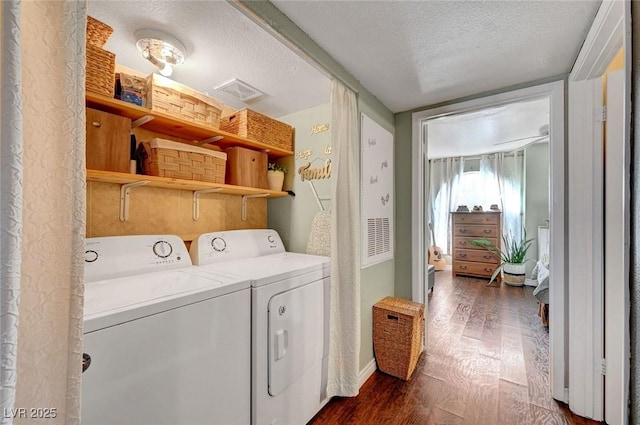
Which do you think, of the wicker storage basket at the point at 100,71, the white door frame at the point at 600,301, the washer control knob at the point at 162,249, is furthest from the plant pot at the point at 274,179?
the white door frame at the point at 600,301

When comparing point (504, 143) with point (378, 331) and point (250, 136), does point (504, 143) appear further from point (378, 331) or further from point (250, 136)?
point (250, 136)

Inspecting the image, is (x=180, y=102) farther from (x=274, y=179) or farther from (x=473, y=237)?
(x=473, y=237)

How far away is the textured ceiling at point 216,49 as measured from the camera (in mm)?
1221

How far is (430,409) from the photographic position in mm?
1712

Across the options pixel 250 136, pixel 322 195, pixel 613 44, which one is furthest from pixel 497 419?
pixel 250 136

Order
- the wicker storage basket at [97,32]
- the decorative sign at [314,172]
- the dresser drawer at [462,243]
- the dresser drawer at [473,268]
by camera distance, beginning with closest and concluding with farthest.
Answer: the wicker storage basket at [97,32], the decorative sign at [314,172], the dresser drawer at [473,268], the dresser drawer at [462,243]

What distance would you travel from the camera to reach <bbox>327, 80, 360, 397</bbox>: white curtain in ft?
5.57

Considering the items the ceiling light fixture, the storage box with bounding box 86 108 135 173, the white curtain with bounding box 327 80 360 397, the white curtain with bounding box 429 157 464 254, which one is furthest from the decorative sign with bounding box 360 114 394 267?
the white curtain with bounding box 429 157 464 254

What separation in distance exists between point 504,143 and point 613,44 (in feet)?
11.7

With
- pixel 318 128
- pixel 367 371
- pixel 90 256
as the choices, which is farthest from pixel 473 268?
pixel 90 256

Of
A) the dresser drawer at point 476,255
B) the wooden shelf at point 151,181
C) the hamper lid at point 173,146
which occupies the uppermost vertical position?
the hamper lid at point 173,146

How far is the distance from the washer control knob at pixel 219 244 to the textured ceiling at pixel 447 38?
1.38 metres

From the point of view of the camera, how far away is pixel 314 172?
2230 mm

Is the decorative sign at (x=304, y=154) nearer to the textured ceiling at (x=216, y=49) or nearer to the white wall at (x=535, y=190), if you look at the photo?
the textured ceiling at (x=216, y=49)
